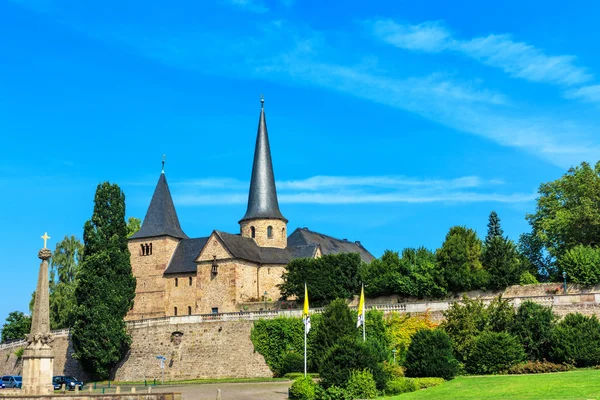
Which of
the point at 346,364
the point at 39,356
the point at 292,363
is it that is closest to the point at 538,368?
the point at 346,364

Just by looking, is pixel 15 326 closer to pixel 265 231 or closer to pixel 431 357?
pixel 265 231

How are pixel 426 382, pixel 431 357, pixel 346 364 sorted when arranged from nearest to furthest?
1. pixel 346 364
2. pixel 426 382
3. pixel 431 357

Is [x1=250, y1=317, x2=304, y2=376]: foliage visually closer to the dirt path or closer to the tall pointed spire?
the dirt path

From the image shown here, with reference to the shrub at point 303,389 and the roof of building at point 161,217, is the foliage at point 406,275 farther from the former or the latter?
the shrub at point 303,389

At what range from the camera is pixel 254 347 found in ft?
160

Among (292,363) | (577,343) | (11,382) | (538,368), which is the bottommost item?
(538,368)

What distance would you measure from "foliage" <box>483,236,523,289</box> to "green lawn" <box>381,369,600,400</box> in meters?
17.9

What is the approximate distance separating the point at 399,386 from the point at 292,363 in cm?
1432

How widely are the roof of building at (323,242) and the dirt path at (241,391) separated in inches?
1292

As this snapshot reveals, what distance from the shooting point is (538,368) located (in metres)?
35.5

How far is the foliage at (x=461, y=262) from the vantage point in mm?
52188

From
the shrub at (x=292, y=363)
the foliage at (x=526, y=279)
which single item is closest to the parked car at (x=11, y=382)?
the shrub at (x=292, y=363)

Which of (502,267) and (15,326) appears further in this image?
(15,326)

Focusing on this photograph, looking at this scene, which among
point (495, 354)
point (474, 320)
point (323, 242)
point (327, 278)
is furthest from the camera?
point (323, 242)
